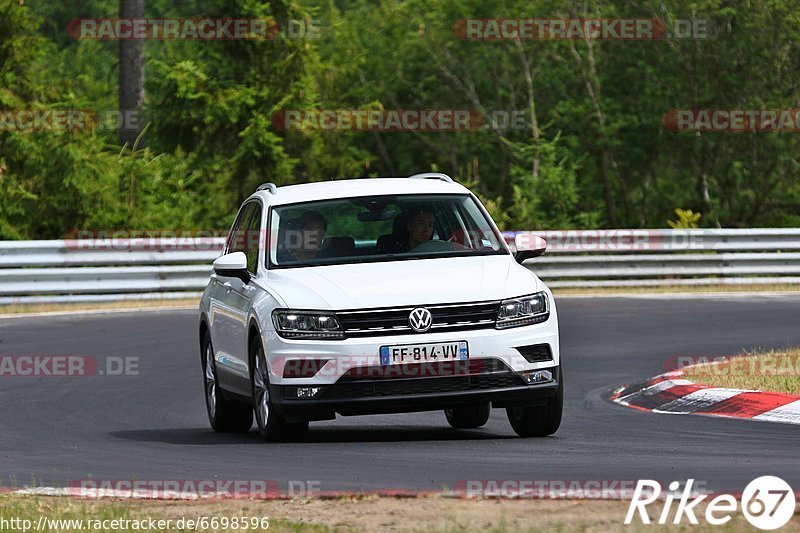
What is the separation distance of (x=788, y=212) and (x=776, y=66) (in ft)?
10.2

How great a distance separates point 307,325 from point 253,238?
1.84 m

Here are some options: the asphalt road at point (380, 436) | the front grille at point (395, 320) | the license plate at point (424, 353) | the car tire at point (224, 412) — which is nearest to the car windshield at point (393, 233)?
the front grille at point (395, 320)

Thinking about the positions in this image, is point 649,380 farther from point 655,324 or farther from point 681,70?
point 681,70

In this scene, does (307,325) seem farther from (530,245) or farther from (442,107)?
(442,107)

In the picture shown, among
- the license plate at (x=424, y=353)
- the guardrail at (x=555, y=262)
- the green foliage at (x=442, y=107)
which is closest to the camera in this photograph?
the license plate at (x=424, y=353)

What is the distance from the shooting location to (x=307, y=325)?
10633 mm

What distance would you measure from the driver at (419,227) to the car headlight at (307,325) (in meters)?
1.26

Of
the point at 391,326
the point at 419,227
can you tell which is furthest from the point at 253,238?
the point at 391,326

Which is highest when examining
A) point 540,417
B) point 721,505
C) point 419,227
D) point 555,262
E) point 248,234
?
point 419,227

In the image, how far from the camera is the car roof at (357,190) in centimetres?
1210

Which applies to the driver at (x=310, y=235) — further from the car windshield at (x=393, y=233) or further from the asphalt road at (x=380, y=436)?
the asphalt road at (x=380, y=436)

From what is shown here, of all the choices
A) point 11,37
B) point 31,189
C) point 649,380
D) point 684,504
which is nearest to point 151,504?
point 684,504

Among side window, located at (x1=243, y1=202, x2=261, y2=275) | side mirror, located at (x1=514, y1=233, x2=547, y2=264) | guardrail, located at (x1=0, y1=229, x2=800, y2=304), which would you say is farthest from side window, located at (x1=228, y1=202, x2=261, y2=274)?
guardrail, located at (x1=0, y1=229, x2=800, y2=304)

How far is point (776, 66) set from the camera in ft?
122
